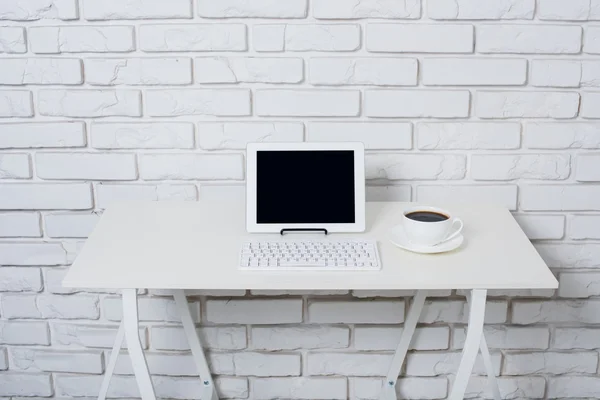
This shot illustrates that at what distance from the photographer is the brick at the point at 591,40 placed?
71.1 inches

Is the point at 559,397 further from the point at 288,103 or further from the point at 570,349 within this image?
the point at 288,103

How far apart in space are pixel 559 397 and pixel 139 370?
1176 millimetres

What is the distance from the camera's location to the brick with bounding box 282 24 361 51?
1.80 meters

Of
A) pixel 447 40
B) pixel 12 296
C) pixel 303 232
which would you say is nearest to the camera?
pixel 303 232

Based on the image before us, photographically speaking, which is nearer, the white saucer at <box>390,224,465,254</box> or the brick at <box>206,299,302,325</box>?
the white saucer at <box>390,224,465,254</box>

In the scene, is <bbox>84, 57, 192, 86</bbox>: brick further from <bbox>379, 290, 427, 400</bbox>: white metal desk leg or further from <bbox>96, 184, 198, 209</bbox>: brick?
<bbox>379, 290, 427, 400</bbox>: white metal desk leg

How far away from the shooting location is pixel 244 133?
187cm

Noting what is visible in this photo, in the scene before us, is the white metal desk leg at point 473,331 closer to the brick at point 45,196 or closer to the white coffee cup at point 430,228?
the white coffee cup at point 430,228

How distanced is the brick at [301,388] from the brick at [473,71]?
826 millimetres

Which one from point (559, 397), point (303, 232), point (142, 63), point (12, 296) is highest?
point (142, 63)

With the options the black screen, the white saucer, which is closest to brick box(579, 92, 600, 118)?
the white saucer

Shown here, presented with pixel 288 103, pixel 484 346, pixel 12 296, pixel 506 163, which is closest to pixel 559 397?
pixel 484 346

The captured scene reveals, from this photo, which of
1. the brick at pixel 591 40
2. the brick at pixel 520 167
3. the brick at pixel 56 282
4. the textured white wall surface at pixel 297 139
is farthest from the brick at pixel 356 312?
the brick at pixel 591 40

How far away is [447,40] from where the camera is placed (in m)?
1.81
